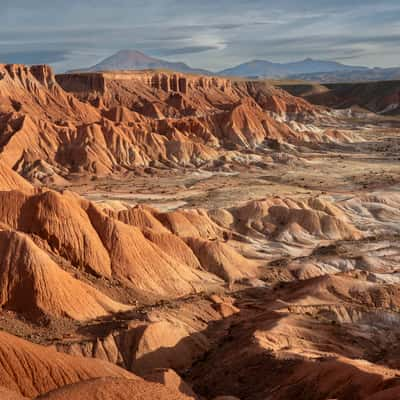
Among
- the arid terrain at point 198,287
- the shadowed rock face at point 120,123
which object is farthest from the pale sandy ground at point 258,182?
the shadowed rock face at point 120,123

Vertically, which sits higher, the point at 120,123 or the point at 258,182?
the point at 120,123

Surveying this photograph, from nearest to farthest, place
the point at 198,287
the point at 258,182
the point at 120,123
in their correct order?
the point at 198,287, the point at 258,182, the point at 120,123

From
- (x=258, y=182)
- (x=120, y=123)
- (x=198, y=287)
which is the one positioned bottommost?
(x=258, y=182)

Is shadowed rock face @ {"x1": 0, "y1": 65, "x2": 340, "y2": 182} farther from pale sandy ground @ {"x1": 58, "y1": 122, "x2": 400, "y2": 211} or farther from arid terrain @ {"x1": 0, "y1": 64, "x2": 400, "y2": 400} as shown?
pale sandy ground @ {"x1": 58, "y1": 122, "x2": 400, "y2": 211}

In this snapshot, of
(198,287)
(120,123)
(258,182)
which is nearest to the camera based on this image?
(198,287)

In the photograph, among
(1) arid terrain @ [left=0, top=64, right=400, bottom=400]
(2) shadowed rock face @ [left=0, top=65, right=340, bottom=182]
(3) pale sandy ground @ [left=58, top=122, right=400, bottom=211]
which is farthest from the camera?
(2) shadowed rock face @ [left=0, top=65, right=340, bottom=182]

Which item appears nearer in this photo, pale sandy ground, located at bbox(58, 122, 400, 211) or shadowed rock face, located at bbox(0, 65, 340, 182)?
pale sandy ground, located at bbox(58, 122, 400, 211)

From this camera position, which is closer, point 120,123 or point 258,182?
point 258,182

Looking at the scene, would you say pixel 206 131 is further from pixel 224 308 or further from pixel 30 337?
pixel 30 337

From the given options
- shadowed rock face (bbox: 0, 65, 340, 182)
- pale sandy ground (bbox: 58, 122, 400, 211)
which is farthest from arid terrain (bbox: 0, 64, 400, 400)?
shadowed rock face (bbox: 0, 65, 340, 182)

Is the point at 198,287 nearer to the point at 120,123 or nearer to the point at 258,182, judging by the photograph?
the point at 258,182

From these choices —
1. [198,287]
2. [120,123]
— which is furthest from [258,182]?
[198,287]
